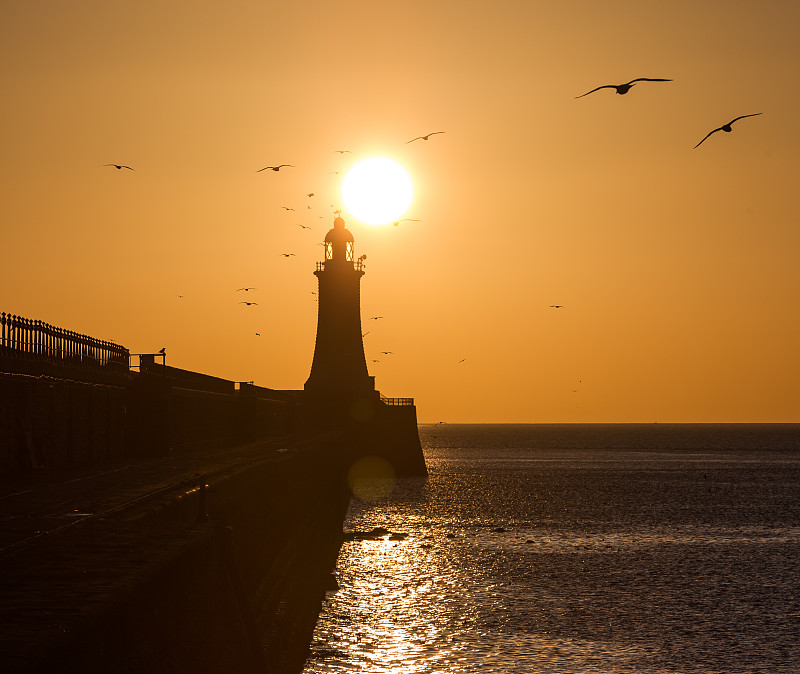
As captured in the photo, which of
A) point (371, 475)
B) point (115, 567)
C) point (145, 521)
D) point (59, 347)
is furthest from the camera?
point (371, 475)

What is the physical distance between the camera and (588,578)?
37.4 metres

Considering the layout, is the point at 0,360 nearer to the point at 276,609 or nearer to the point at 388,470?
the point at 276,609

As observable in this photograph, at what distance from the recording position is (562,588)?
1374 inches

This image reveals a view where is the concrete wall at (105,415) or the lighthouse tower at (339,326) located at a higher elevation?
the lighthouse tower at (339,326)

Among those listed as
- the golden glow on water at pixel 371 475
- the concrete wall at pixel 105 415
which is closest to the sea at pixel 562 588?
the concrete wall at pixel 105 415

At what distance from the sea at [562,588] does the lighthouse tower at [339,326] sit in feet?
42.6

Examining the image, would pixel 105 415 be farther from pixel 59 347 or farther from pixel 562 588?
pixel 562 588

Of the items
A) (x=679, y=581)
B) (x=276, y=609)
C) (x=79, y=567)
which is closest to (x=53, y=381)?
(x=276, y=609)

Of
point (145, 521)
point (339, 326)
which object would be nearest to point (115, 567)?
point (145, 521)

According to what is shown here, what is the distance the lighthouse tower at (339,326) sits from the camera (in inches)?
3344

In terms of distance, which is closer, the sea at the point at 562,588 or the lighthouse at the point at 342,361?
the sea at the point at 562,588

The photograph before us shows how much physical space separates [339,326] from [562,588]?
172 feet

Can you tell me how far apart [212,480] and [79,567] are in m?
11.2

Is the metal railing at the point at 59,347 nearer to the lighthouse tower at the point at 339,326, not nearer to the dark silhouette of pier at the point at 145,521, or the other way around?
the dark silhouette of pier at the point at 145,521
